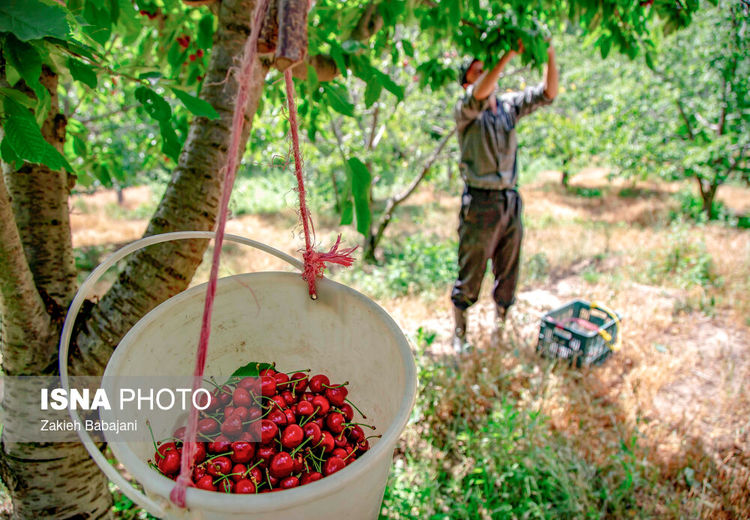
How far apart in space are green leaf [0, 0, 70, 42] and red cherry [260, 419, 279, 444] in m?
0.74

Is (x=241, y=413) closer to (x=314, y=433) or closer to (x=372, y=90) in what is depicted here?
(x=314, y=433)

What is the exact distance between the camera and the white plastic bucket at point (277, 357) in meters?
0.61

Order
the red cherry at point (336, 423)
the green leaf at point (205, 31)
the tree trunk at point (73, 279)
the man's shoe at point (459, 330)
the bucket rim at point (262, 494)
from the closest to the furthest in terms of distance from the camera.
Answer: the bucket rim at point (262, 494) → the red cherry at point (336, 423) → the tree trunk at point (73, 279) → the green leaf at point (205, 31) → the man's shoe at point (459, 330)

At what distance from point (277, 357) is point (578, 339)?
2352mm

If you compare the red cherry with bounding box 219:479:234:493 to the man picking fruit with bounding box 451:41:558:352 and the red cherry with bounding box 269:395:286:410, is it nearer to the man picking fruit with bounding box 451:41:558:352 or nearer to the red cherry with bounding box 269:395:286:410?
the red cherry with bounding box 269:395:286:410

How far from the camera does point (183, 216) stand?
1.31 meters

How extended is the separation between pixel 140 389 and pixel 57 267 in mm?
711

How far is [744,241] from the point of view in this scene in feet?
18.0

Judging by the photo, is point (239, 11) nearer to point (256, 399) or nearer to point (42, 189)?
point (42, 189)

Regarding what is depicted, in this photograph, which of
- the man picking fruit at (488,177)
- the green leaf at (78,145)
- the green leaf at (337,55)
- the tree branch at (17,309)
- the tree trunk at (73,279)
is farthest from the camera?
the man picking fruit at (488,177)

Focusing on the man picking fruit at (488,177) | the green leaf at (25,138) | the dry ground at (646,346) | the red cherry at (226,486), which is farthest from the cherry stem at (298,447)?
the man picking fruit at (488,177)

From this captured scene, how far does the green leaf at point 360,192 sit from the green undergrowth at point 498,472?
1.26m

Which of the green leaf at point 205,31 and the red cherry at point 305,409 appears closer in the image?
the red cherry at point 305,409

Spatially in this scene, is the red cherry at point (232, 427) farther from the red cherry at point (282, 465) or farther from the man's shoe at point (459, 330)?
the man's shoe at point (459, 330)
